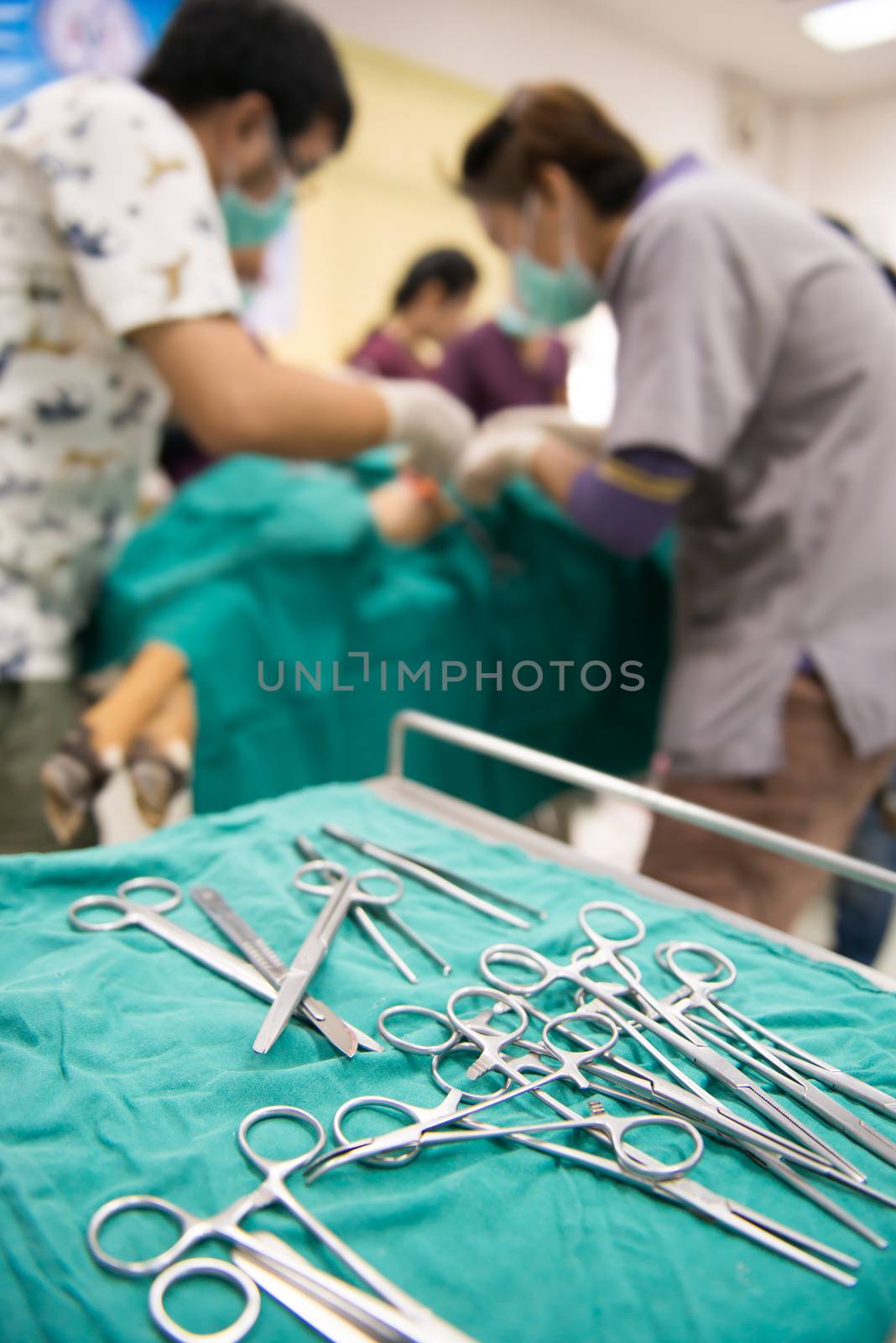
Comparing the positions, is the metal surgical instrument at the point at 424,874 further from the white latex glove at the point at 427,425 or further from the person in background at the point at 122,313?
the white latex glove at the point at 427,425

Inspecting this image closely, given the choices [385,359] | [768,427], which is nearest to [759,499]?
[768,427]

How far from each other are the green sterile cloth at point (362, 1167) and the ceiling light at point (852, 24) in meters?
3.20

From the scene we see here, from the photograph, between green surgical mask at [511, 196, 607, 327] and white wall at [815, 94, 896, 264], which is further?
white wall at [815, 94, 896, 264]

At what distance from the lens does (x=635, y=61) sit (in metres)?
4.64

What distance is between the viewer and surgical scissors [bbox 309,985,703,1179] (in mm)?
500

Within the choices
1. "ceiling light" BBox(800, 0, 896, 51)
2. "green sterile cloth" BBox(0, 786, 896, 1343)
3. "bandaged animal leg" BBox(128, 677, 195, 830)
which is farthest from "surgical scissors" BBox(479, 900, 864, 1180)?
"ceiling light" BBox(800, 0, 896, 51)

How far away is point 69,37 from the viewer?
2838mm

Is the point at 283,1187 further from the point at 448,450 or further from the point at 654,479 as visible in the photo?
the point at 448,450

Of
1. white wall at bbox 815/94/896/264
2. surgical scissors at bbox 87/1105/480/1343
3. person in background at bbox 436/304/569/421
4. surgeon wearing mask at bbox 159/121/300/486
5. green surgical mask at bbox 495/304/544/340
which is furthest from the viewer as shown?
white wall at bbox 815/94/896/264

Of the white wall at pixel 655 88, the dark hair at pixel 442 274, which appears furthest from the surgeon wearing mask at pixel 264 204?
the white wall at pixel 655 88

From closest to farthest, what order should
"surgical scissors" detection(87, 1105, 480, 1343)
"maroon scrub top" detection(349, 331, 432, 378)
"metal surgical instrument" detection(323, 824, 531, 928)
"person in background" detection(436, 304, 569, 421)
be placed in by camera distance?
"surgical scissors" detection(87, 1105, 480, 1343) < "metal surgical instrument" detection(323, 824, 531, 928) < "person in background" detection(436, 304, 569, 421) < "maroon scrub top" detection(349, 331, 432, 378)

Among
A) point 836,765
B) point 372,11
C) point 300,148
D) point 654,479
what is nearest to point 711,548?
point 654,479

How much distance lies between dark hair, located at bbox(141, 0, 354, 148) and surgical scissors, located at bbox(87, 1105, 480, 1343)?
1140mm
